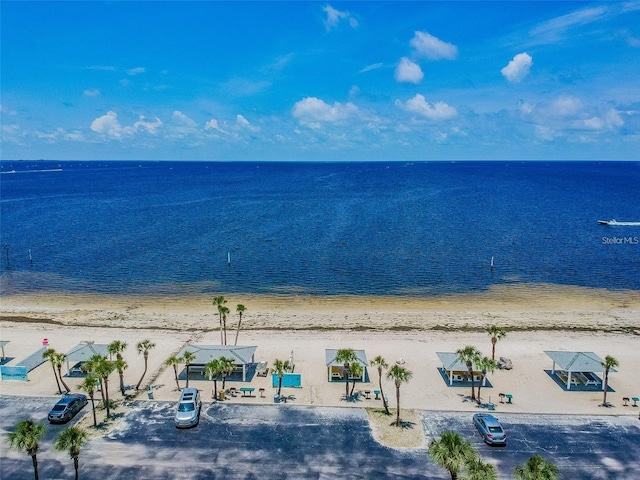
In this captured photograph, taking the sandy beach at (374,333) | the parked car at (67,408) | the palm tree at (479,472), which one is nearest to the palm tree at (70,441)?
the parked car at (67,408)

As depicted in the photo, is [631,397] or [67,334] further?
[67,334]

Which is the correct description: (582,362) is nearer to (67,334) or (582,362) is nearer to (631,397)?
(631,397)

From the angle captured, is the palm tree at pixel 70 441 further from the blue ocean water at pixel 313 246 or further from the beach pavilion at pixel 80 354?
the blue ocean water at pixel 313 246

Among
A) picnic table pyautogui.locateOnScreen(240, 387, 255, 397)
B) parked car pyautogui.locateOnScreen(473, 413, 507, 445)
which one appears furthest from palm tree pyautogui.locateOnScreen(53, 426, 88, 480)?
parked car pyautogui.locateOnScreen(473, 413, 507, 445)

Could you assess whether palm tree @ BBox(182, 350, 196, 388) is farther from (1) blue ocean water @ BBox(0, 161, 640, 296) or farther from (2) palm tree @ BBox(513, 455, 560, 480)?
(1) blue ocean water @ BBox(0, 161, 640, 296)

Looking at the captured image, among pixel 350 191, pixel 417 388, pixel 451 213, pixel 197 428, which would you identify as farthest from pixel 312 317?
pixel 350 191

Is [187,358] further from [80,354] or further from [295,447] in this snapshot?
[295,447]
